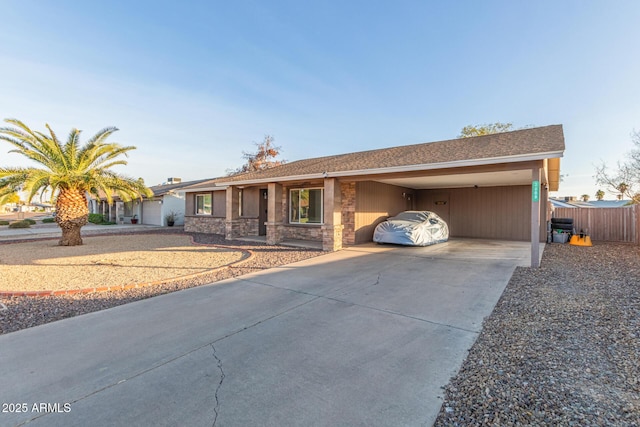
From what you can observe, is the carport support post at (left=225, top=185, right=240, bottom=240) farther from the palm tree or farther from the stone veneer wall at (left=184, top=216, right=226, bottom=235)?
the palm tree

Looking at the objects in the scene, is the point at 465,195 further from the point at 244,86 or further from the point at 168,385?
the point at 168,385

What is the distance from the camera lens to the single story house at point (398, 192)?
7.62m

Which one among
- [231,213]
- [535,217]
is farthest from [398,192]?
[231,213]

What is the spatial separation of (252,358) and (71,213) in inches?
468

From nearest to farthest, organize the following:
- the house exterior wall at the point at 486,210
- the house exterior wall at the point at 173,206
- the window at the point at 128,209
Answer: the house exterior wall at the point at 486,210 → the house exterior wall at the point at 173,206 → the window at the point at 128,209

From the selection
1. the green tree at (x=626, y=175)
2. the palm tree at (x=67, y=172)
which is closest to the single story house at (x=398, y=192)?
the green tree at (x=626, y=175)

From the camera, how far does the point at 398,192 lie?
13.5 m

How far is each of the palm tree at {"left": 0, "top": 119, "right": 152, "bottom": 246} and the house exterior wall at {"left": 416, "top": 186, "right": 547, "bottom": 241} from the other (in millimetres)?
13634

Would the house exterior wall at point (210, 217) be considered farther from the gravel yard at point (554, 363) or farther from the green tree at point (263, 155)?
the gravel yard at point (554, 363)

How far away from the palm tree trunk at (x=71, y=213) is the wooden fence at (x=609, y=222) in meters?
20.7

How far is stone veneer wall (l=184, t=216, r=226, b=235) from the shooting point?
50.9 feet

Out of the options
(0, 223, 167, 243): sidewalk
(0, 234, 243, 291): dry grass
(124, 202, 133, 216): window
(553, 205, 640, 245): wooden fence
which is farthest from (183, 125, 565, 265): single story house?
(124, 202, 133, 216): window

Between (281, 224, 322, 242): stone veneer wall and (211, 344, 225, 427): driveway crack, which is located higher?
(281, 224, 322, 242): stone veneer wall

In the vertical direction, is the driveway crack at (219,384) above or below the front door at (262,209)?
below
